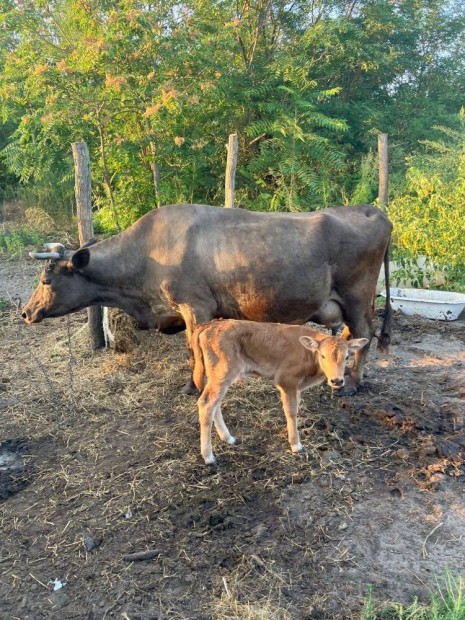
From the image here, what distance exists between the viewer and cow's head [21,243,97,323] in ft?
18.9

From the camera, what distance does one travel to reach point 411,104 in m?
16.3

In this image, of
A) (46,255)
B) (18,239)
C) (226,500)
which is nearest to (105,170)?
(18,239)

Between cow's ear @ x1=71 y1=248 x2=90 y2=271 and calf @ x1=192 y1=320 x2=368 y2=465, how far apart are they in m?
1.85

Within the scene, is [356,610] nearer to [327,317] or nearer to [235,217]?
[327,317]

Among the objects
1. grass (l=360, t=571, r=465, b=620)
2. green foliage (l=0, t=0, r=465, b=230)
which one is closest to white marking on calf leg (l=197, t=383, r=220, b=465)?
grass (l=360, t=571, r=465, b=620)

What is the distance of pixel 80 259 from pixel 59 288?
419 millimetres

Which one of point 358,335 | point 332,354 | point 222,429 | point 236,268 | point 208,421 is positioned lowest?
point 222,429

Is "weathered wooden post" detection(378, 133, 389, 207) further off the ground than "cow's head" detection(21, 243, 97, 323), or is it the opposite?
"weathered wooden post" detection(378, 133, 389, 207)

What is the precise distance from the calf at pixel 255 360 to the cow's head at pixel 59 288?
1938mm

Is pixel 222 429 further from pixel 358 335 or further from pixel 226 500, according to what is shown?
pixel 358 335

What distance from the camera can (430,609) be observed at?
2.92 m

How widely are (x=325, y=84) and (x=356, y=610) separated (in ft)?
49.2

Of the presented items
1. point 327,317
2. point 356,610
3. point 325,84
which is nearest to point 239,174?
point 325,84

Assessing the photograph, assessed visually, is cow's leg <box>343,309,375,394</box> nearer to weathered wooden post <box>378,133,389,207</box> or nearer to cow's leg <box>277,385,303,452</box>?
cow's leg <box>277,385,303,452</box>
